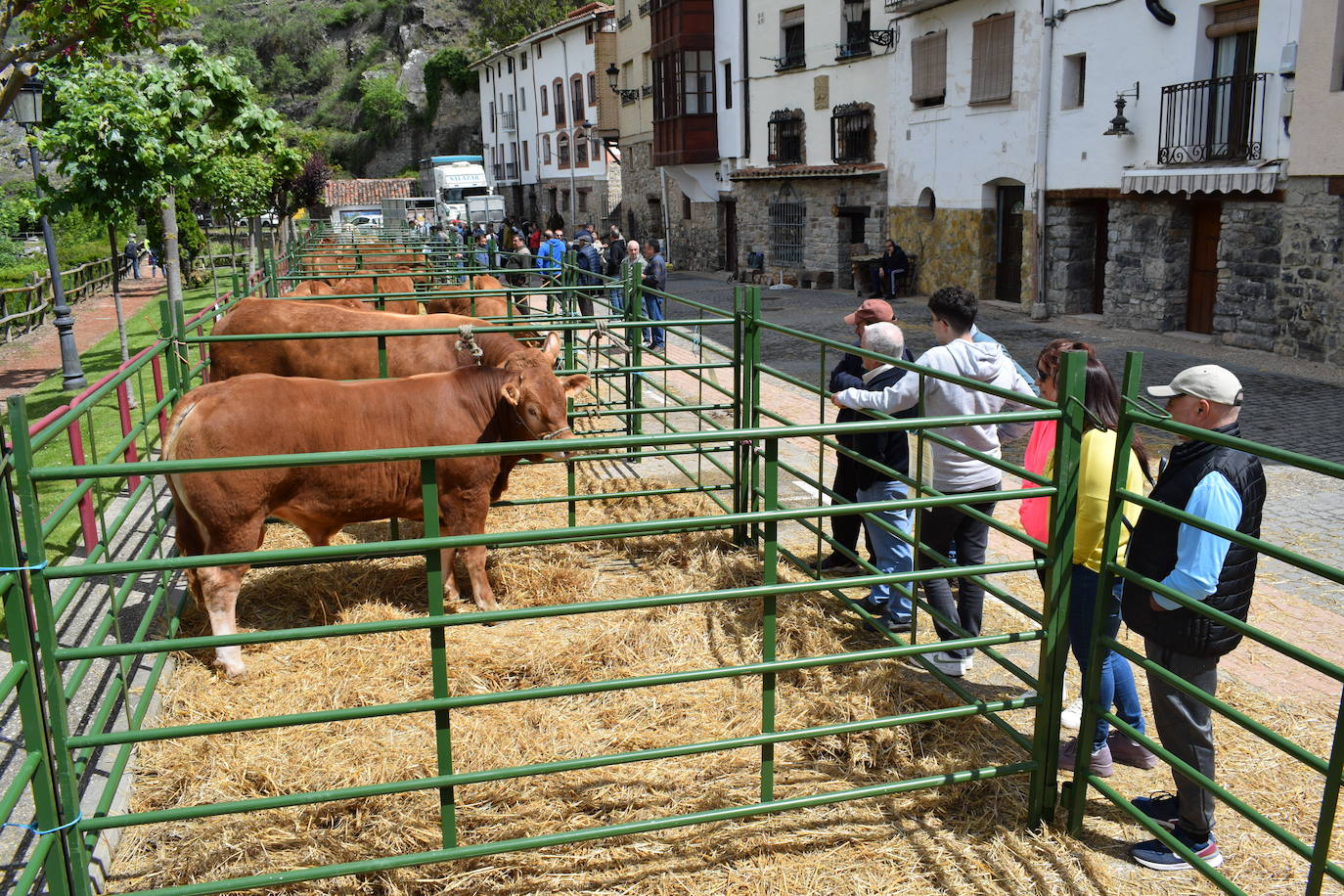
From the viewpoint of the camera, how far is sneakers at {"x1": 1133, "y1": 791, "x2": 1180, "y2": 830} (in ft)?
12.7

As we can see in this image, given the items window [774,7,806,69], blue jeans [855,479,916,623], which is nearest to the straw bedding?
blue jeans [855,479,916,623]

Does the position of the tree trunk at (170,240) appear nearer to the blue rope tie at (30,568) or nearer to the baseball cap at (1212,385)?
the blue rope tie at (30,568)

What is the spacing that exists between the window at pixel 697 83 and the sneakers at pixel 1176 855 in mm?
30264

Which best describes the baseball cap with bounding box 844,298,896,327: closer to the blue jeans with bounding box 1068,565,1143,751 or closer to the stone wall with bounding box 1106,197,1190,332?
the blue jeans with bounding box 1068,565,1143,751

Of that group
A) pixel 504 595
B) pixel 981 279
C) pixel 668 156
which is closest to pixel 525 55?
pixel 668 156

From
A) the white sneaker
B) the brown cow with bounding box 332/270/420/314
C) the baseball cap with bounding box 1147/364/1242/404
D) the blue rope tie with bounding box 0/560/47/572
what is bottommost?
the white sneaker

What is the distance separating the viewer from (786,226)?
28.6 metres

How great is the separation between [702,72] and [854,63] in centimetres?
739

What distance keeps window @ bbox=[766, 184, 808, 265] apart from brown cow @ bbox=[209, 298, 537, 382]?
20.3 meters

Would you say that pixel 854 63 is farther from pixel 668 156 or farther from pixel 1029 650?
pixel 1029 650

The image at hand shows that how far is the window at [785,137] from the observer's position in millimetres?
27984

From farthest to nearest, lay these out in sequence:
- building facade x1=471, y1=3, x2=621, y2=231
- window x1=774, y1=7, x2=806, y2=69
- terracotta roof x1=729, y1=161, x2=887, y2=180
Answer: building facade x1=471, y1=3, x2=621, y2=231, window x1=774, y1=7, x2=806, y2=69, terracotta roof x1=729, y1=161, x2=887, y2=180

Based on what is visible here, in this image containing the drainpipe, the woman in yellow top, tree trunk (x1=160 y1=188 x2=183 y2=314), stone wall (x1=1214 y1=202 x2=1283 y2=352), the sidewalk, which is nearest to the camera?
the woman in yellow top

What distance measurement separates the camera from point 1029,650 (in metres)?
5.47
